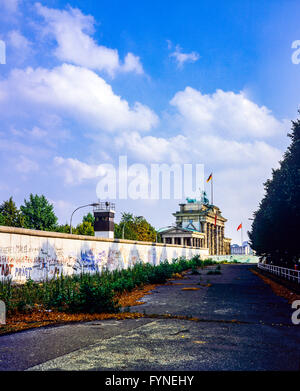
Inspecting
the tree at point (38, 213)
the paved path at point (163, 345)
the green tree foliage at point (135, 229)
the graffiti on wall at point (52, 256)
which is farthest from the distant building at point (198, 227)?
the paved path at point (163, 345)

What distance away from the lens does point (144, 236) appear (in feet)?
300

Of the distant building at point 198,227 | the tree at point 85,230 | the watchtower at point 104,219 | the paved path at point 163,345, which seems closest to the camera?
the paved path at point 163,345

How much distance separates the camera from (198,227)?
110 metres

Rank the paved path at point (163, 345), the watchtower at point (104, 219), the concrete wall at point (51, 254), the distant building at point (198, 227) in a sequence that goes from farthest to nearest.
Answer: the distant building at point (198, 227)
the watchtower at point (104, 219)
the concrete wall at point (51, 254)
the paved path at point (163, 345)

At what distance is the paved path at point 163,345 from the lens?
16.8ft

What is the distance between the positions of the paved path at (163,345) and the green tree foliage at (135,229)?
70.5 metres

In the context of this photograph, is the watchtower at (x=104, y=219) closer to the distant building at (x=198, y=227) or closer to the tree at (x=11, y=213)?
the tree at (x=11, y=213)

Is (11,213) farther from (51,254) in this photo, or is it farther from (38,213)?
(51,254)

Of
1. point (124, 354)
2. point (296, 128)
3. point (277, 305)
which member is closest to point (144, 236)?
point (296, 128)

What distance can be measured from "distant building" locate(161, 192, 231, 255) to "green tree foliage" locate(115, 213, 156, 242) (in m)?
6.87

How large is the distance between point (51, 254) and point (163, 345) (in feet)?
37.6
